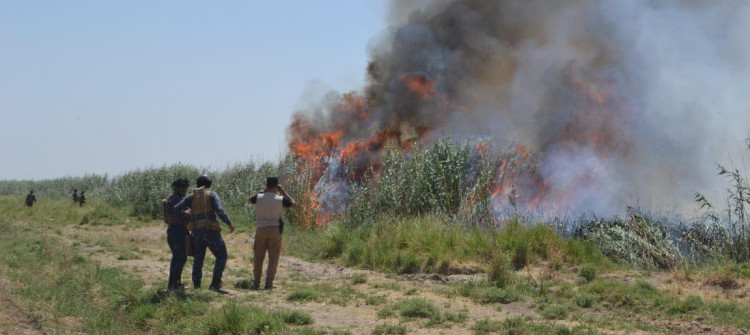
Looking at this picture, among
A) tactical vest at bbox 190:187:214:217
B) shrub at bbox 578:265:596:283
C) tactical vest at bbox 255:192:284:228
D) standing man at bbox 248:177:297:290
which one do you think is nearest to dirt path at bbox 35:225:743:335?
standing man at bbox 248:177:297:290

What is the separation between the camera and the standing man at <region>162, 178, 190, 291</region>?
444 inches

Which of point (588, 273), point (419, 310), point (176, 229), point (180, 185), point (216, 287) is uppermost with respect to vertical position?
point (180, 185)

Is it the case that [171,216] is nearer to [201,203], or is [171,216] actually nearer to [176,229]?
[176,229]

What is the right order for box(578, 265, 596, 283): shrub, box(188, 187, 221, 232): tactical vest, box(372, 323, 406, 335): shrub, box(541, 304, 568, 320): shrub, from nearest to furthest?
box(372, 323, 406, 335): shrub
box(541, 304, 568, 320): shrub
box(188, 187, 221, 232): tactical vest
box(578, 265, 596, 283): shrub

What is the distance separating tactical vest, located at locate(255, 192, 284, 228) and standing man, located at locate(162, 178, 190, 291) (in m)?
1.29

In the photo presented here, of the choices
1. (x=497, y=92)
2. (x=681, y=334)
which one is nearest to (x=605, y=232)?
(x=681, y=334)

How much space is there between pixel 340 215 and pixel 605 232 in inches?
322

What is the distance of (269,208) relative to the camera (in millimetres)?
11953

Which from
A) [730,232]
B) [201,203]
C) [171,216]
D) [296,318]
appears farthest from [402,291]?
[730,232]

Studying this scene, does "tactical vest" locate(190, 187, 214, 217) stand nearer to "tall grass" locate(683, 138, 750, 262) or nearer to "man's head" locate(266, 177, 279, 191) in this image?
"man's head" locate(266, 177, 279, 191)

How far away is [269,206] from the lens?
11945mm

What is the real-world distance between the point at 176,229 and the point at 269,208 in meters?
1.58

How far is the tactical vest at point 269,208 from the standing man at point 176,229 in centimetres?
129

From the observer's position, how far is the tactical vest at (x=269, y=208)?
11930 mm
